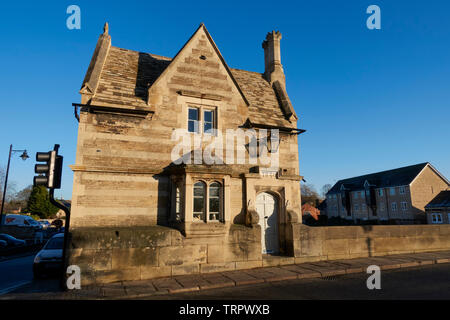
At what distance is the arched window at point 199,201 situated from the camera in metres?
9.81

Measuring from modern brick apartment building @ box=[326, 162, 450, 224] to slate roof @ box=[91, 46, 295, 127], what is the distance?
134 ft

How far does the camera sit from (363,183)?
53.8m

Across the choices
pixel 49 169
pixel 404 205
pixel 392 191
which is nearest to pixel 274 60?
pixel 49 169

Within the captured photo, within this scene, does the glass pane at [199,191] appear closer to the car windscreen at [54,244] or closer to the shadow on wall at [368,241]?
the car windscreen at [54,244]

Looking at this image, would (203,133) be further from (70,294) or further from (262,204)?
(70,294)

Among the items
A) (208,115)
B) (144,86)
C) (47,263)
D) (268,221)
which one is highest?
(144,86)

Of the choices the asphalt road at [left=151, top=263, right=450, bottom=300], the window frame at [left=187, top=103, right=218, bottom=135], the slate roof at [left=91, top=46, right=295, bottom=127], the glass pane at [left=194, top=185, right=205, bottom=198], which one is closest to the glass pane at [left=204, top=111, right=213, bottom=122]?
the window frame at [left=187, top=103, right=218, bottom=135]

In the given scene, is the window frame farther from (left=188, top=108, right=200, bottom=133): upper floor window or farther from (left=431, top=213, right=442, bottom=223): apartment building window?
(left=431, top=213, right=442, bottom=223): apartment building window

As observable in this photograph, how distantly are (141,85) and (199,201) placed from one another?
19.4ft

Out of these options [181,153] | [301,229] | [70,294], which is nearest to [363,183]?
[301,229]

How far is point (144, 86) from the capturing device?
11.5 m

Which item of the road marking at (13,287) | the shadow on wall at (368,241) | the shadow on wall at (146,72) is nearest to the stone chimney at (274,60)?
the shadow on wall at (146,72)

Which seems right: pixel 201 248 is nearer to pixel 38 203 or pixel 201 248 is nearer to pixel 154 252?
pixel 154 252

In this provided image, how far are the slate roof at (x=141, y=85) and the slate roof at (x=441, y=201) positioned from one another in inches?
1512
